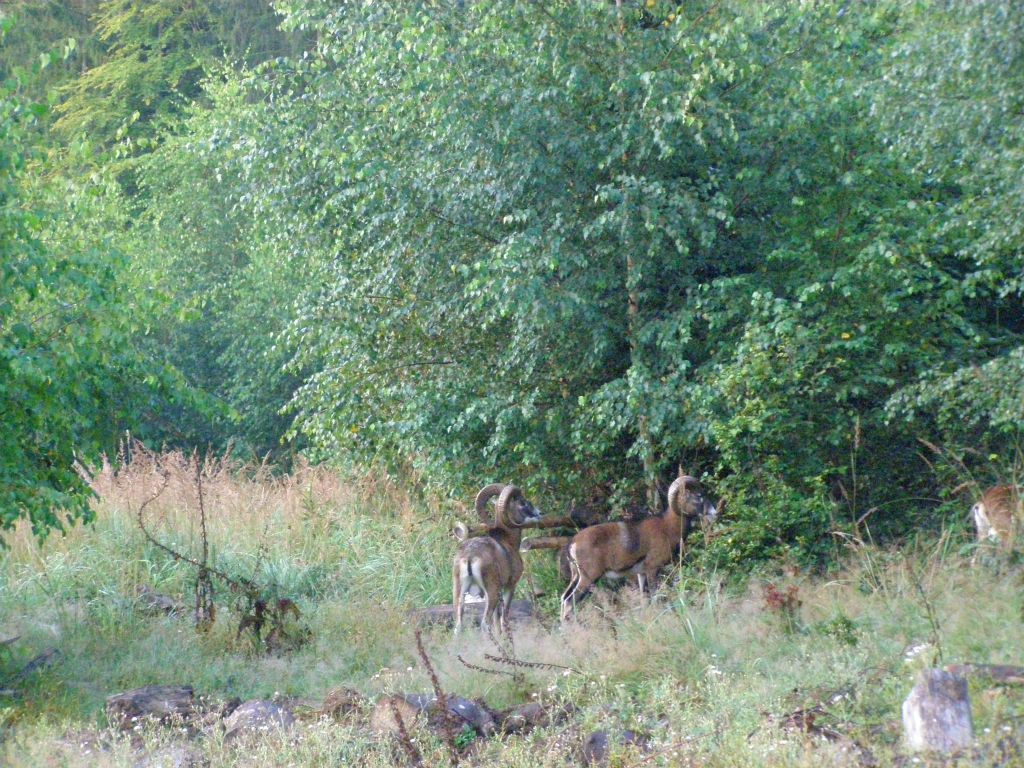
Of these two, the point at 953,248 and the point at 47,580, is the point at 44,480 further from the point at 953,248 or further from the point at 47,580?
the point at 953,248

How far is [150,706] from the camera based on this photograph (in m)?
9.29

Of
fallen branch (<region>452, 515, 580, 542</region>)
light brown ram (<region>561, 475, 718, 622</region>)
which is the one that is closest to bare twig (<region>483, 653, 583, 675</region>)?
light brown ram (<region>561, 475, 718, 622</region>)

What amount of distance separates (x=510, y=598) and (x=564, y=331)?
9.66 feet

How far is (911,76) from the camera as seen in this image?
409 inches

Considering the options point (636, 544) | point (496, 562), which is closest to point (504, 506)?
point (496, 562)

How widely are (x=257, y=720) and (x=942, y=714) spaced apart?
4.76 metres

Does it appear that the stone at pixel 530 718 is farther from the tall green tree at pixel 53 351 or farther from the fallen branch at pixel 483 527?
the fallen branch at pixel 483 527

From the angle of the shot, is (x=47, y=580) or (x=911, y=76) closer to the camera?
(x=911, y=76)

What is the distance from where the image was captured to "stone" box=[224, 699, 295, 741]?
854 centimetres

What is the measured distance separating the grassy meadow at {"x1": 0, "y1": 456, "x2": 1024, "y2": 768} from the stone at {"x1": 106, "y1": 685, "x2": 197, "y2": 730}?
0.17m

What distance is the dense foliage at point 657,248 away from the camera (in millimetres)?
11859

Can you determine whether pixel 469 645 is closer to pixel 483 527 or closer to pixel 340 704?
pixel 483 527

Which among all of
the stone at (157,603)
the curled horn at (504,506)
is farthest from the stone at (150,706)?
the curled horn at (504,506)

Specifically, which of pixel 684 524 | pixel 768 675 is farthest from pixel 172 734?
pixel 684 524
